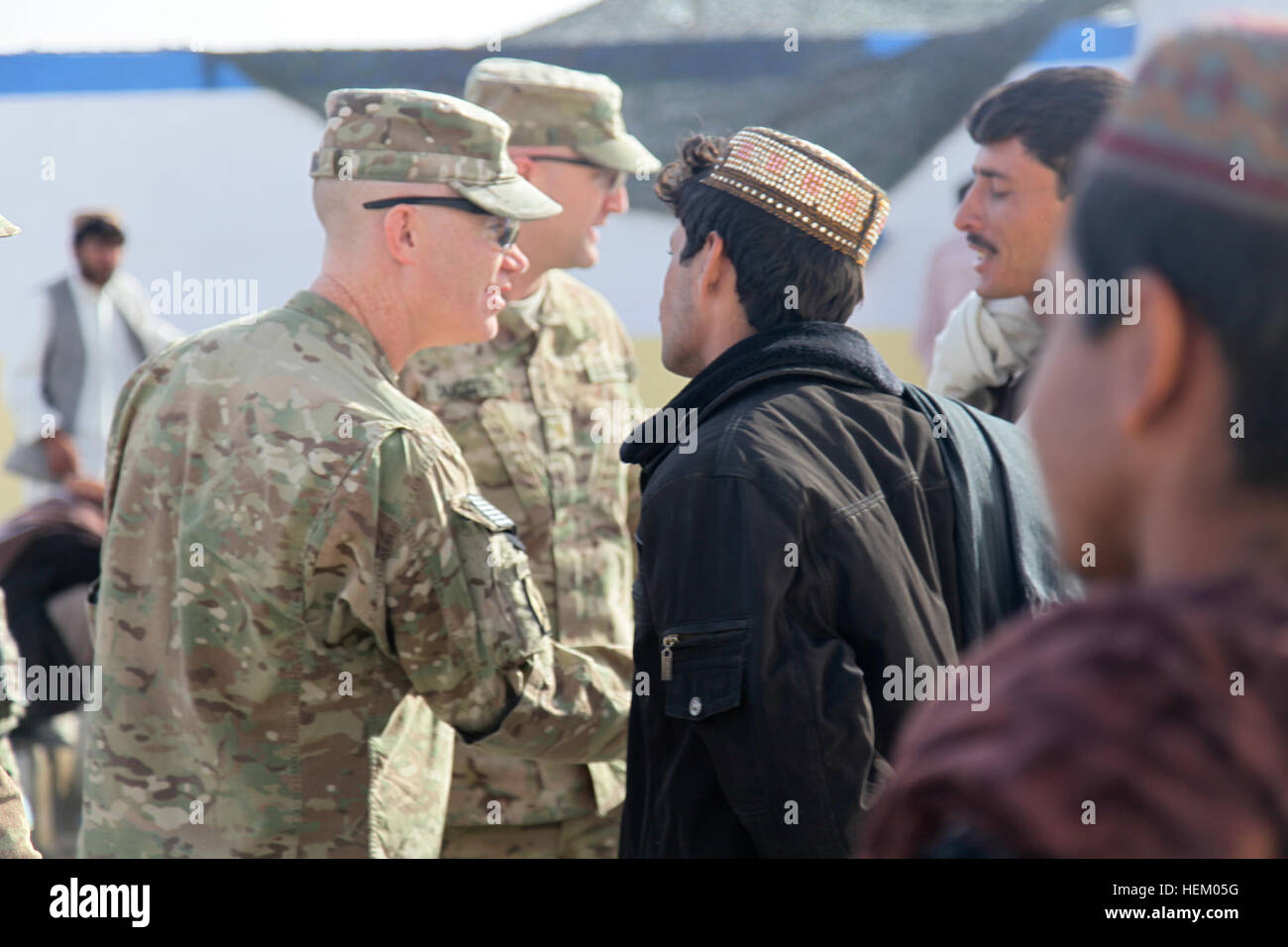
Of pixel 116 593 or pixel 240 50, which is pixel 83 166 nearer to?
pixel 240 50

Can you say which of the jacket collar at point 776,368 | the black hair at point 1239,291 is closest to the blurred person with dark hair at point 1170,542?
the black hair at point 1239,291

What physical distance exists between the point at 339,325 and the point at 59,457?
366 cm

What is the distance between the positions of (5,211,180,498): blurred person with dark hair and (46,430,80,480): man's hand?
0.20 meters

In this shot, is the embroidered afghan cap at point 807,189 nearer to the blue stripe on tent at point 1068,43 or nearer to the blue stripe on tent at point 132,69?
the blue stripe on tent at point 1068,43

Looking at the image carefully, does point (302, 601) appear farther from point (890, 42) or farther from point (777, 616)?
point (890, 42)

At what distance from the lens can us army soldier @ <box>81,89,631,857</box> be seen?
92.1 inches

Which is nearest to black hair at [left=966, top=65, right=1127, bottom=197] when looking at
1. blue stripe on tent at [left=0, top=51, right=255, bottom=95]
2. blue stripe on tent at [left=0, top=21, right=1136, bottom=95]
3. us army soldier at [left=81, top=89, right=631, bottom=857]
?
us army soldier at [left=81, top=89, right=631, bottom=857]

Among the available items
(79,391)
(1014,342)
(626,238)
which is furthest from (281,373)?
(626,238)

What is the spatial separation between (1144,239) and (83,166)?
7.46 meters

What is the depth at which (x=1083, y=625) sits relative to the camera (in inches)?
35.1

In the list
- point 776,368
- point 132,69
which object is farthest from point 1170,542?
point 132,69

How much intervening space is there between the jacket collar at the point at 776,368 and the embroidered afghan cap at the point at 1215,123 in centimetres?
143

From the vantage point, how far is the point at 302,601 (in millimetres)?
2359

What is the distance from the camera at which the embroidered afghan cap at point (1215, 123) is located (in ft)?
2.78
